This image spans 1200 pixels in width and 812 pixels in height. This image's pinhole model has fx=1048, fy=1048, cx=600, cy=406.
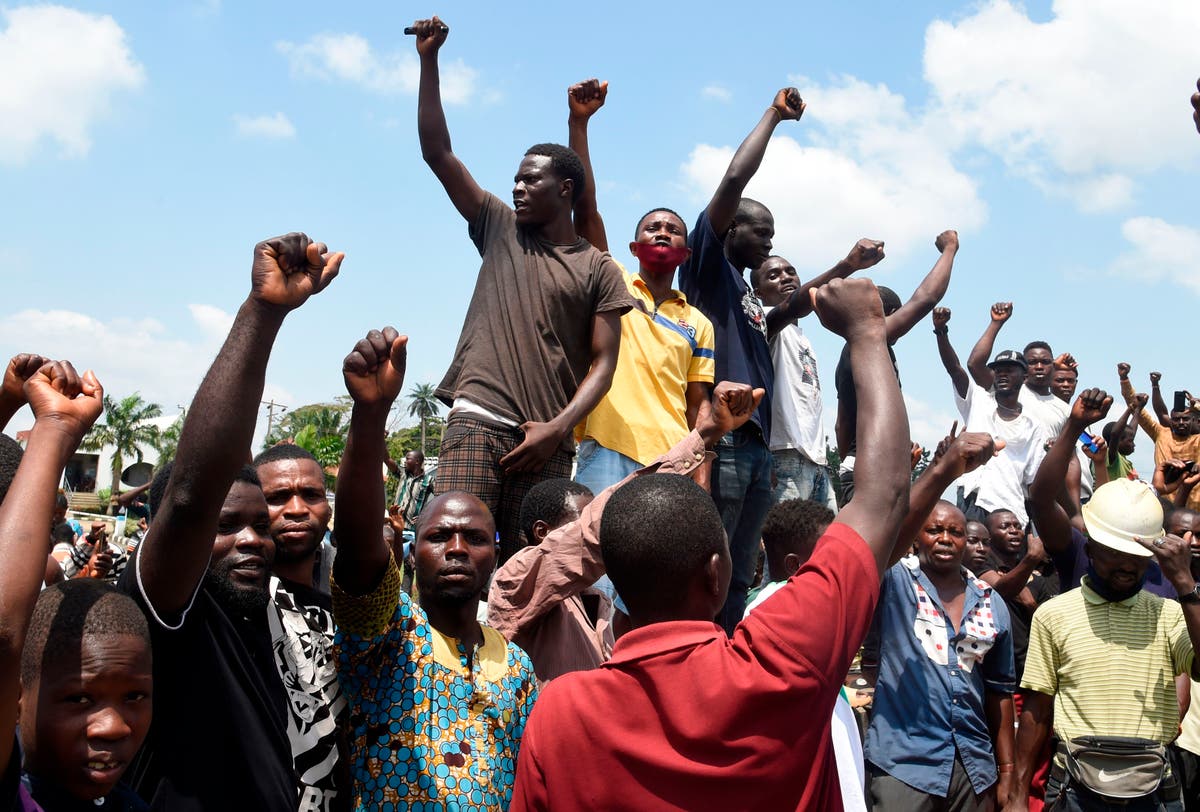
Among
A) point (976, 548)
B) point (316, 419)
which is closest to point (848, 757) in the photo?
point (976, 548)

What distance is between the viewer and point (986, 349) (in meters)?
8.55

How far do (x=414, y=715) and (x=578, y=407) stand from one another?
2.06 m

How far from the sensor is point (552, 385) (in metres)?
4.80

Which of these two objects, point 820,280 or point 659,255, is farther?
point 820,280

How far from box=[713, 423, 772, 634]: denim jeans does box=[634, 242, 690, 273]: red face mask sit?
3.24 ft

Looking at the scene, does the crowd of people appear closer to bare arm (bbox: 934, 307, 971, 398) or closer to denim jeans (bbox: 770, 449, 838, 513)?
denim jeans (bbox: 770, 449, 838, 513)

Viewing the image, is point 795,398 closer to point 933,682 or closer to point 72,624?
point 933,682

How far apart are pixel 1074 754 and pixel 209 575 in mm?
4065

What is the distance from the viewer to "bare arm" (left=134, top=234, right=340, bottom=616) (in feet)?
7.38

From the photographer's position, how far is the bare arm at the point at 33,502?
6.19ft

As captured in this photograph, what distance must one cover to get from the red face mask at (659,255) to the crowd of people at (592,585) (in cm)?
3

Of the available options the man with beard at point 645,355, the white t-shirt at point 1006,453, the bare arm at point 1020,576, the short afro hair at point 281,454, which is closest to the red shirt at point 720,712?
the short afro hair at point 281,454

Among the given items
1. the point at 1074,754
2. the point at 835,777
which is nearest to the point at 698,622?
the point at 835,777

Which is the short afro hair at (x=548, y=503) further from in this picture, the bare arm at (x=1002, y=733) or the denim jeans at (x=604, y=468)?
the bare arm at (x=1002, y=733)
